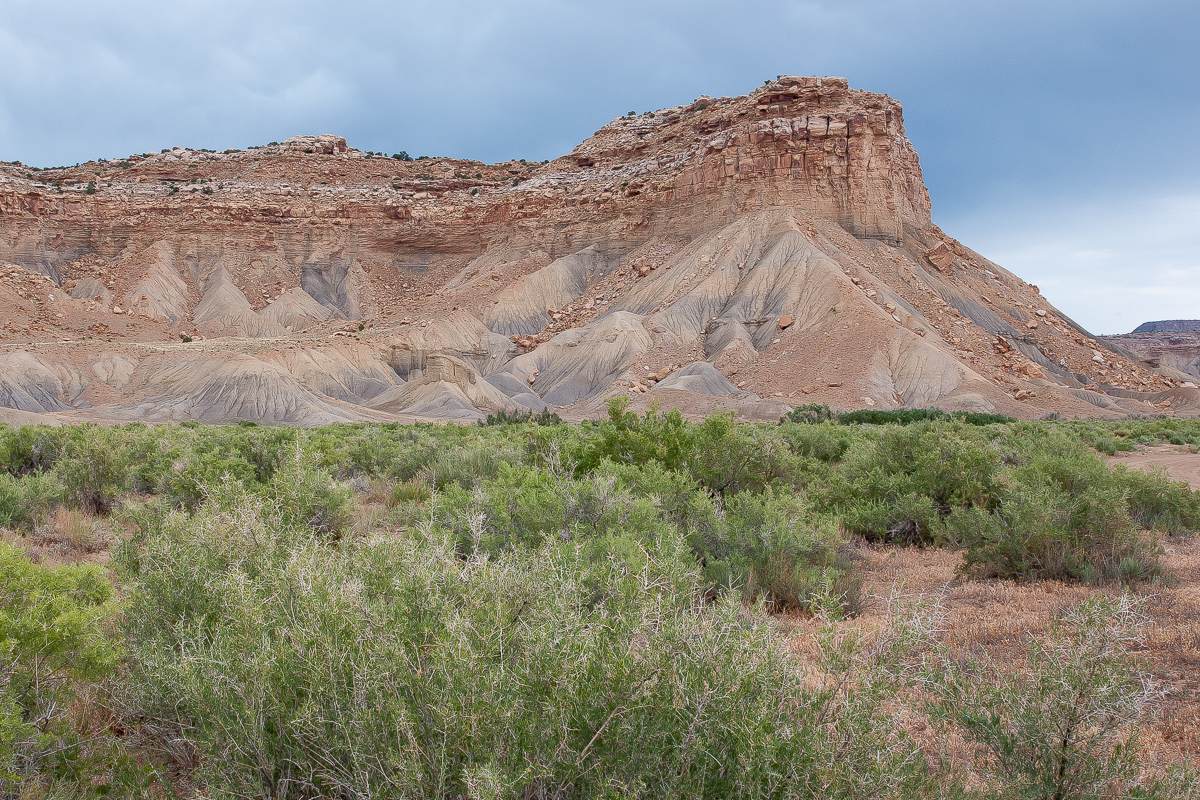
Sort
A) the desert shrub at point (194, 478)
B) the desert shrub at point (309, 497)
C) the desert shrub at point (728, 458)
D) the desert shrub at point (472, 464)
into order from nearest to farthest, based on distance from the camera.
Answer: the desert shrub at point (309, 497), the desert shrub at point (194, 478), the desert shrub at point (728, 458), the desert shrub at point (472, 464)

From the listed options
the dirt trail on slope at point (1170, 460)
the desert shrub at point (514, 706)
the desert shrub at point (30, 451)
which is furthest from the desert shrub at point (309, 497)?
the dirt trail on slope at point (1170, 460)

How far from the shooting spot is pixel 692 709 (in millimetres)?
2547

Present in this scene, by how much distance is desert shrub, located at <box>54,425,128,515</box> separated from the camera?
9664 mm

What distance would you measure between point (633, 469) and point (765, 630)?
4.71 metres

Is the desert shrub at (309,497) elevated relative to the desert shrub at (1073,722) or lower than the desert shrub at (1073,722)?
elevated

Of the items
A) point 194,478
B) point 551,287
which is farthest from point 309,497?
point 551,287

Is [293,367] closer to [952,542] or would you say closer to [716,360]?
[716,360]

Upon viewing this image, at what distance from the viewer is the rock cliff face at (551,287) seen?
4094 cm

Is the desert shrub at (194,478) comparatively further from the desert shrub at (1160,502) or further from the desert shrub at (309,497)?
the desert shrub at (1160,502)

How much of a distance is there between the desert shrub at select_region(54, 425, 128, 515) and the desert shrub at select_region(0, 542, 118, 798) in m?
6.76

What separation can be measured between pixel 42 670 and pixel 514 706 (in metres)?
2.61

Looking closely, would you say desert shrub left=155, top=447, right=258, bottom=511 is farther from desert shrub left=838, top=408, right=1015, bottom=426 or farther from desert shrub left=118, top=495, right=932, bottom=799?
desert shrub left=838, top=408, right=1015, bottom=426

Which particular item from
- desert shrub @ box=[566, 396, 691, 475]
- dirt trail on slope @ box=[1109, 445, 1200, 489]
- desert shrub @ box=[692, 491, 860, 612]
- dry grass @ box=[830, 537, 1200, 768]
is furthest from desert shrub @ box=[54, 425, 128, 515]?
dirt trail on slope @ box=[1109, 445, 1200, 489]

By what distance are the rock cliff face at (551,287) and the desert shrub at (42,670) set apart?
1334 inches
